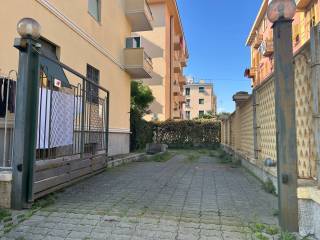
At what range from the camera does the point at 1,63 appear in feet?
19.3

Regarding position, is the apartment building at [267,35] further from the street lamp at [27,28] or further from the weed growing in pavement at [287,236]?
the street lamp at [27,28]

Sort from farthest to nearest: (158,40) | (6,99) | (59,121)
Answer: (158,40)
(59,121)
(6,99)

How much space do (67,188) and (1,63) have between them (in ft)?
9.67

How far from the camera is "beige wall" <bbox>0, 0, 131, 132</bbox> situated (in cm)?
620

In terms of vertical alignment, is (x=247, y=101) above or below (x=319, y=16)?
below

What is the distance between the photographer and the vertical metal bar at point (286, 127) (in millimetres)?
3408

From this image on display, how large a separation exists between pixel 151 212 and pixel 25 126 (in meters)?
2.27

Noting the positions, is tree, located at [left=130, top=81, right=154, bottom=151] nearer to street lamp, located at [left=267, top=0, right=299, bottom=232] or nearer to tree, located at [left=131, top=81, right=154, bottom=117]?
tree, located at [left=131, top=81, right=154, bottom=117]

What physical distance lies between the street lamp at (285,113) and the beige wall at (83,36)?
5333mm

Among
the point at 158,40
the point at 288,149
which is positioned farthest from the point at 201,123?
the point at 288,149

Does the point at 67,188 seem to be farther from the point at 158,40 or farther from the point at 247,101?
the point at 158,40

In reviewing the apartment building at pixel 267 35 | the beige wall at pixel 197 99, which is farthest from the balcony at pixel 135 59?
the beige wall at pixel 197 99

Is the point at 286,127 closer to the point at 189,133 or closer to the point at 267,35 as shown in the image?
the point at 189,133

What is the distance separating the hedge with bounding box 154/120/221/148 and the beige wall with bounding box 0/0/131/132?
9.69 meters
